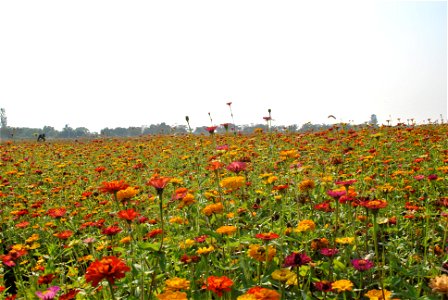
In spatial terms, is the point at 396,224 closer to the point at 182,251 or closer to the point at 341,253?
the point at 341,253

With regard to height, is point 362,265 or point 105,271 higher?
point 105,271

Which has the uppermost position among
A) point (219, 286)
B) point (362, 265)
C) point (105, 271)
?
point (105, 271)

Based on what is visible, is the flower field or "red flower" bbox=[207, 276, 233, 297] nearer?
"red flower" bbox=[207, 276, 233, 297]

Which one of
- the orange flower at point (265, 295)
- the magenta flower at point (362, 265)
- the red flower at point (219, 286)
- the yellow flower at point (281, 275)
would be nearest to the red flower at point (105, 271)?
the red flower at point (219, 286)

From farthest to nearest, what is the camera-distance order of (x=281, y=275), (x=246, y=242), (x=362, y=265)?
(x=246, y=242)
(x=362, y=265)
(x=281, y=275)

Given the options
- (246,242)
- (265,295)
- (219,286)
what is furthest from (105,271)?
(246,242)

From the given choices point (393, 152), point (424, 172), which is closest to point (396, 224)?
point (424, 172)

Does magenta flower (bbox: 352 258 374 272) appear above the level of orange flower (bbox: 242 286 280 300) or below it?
below

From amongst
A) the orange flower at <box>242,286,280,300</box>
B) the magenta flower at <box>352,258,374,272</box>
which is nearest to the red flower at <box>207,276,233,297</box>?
the orange flower at <box>242,286,280,300</box>

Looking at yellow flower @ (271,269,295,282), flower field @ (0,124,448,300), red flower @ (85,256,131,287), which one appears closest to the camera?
red flower @ (85,256,131,287)

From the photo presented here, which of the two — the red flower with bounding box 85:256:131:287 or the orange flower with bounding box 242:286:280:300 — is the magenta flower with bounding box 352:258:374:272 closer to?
the orange flower with bounding box 242:286:280:300

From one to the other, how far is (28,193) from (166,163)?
242cm

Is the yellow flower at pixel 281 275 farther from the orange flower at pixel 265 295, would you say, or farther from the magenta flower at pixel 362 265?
the magenta flower at pixel 362 265

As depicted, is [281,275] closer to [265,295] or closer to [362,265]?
[265,295]
